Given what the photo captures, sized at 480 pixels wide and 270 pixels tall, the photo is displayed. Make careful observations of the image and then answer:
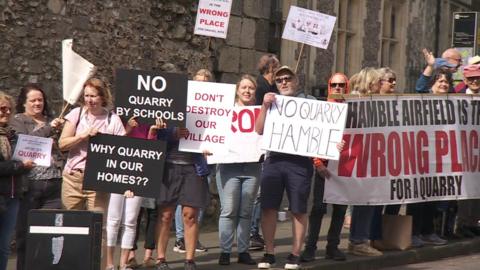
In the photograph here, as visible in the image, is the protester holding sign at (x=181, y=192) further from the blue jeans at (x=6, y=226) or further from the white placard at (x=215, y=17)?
the white placard at (x=215, y=17)

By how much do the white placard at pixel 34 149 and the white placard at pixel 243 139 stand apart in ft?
6.79

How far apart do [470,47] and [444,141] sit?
732cm

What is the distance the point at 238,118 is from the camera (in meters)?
10.5

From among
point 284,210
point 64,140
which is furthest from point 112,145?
point 284,210

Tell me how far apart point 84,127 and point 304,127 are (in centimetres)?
225

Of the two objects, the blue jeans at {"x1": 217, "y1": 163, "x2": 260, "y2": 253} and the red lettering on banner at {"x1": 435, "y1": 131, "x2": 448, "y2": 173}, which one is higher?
the red lettering on banner at {"x1": 435, "y1": 131, "x2": 448, "y2": 173}

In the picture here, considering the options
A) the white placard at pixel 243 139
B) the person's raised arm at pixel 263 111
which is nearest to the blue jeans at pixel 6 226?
the white placard at pixel 243 139

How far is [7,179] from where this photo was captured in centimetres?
827

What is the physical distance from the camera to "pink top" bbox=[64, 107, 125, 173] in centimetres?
905

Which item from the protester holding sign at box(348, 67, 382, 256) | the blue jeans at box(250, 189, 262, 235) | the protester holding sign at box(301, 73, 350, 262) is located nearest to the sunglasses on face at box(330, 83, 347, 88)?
the protester holding sign at box(301, 73, 350, 262)

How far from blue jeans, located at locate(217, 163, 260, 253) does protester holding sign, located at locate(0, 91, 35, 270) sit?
2.35 meters

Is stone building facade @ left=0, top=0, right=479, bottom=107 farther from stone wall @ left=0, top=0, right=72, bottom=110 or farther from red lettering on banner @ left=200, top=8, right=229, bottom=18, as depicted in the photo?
red lettering on banner @ left=200, top=8, right=229, bottom=18

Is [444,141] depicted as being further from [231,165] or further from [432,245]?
[231,165]

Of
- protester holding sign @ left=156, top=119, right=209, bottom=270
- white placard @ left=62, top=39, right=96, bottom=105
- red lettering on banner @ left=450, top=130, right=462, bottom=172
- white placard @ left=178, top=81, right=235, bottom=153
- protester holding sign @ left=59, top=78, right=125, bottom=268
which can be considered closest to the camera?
protester holding sign @ left=59, top=78, right=125, bottom=268
